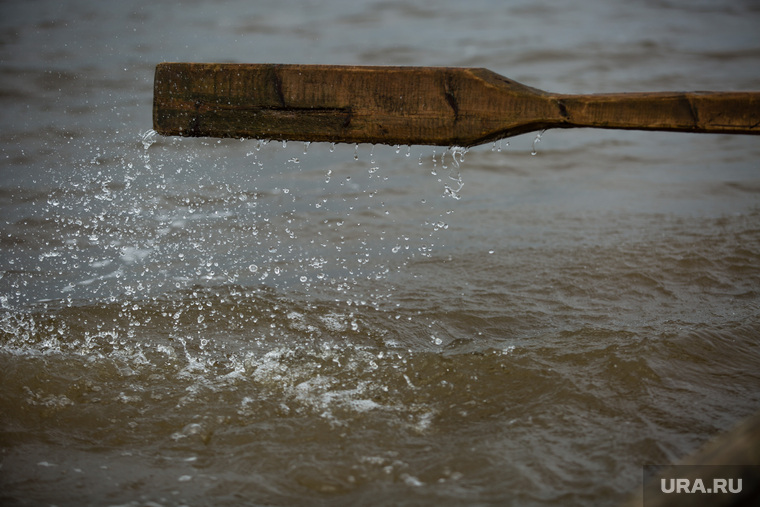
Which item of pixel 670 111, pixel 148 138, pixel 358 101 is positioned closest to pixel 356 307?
pixel 358 101

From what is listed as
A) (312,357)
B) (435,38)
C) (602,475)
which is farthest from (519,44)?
(602,475)

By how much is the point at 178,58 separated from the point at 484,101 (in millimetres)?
5177

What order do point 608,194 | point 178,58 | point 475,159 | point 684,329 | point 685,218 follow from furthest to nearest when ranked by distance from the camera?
point 178,58
point 475,159
point 608,194
point 685,218
point 684,329

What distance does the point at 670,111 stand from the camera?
2.00m

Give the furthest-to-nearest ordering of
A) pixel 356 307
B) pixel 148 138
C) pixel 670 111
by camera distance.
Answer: pixel 148 138
pixel 356 307
pixel 670 111

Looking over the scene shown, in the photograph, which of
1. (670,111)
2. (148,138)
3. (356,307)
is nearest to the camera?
(670,111)

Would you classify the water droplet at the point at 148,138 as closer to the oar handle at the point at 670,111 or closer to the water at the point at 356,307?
the water at the point at 356,307

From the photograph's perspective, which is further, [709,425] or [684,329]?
[684,329]

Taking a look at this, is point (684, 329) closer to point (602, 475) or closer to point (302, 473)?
point (602, 475)

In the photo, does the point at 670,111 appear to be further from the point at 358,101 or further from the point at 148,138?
the point at 148,138

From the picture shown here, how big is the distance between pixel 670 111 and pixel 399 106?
2.59 feet

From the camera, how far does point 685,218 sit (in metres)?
4.09

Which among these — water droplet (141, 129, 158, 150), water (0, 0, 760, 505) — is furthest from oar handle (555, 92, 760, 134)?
water droplet (141, 129, 158, 150)

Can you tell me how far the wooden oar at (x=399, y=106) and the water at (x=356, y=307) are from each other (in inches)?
18.2
